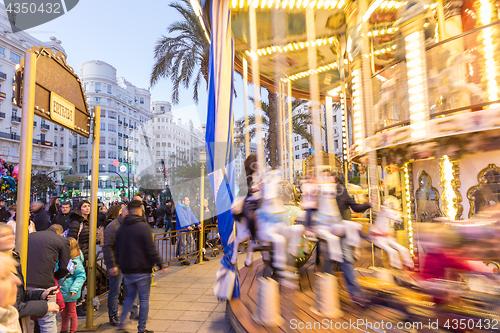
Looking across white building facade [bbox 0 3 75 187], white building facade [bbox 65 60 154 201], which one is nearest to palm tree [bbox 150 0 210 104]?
white building facade [bbox 0 3 75 187]

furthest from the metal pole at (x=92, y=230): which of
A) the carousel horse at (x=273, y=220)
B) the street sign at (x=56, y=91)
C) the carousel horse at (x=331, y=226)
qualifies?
the carousel horse at (x=331, y=226)

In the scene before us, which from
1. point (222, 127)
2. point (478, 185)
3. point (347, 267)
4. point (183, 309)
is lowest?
point (183, 309)

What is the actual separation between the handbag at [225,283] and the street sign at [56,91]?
8.77 ft

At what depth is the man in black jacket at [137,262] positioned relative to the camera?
407cm

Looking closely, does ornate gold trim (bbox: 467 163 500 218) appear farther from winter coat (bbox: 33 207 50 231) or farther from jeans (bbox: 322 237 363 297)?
winter coat (bbox: 33 207 50 231)

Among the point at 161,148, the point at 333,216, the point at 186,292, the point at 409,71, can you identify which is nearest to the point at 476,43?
the point at 409,71

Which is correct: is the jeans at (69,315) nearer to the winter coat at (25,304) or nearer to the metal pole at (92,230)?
the metal pole at (92,230)

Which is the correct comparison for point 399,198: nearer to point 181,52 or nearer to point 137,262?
point 137,262

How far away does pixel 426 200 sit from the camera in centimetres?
564

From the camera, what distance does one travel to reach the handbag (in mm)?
4324

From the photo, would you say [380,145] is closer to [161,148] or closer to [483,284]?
[483,284]

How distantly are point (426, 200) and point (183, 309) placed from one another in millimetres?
4761

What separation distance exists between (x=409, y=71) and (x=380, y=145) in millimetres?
1222

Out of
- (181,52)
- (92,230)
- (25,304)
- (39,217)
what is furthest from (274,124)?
(25,304)
